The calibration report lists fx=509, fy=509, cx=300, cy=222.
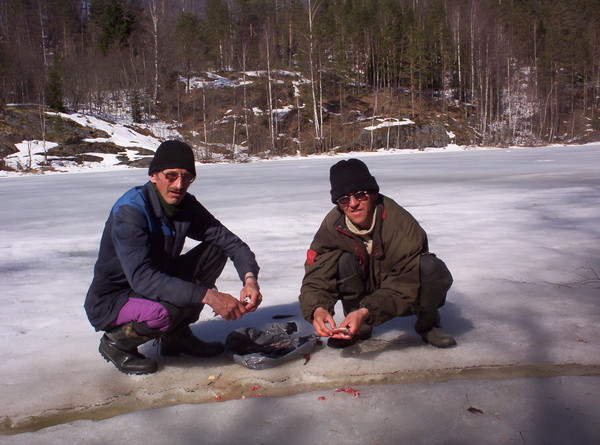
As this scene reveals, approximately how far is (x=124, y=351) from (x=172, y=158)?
89 centimetres

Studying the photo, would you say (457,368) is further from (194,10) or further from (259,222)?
(194,10)

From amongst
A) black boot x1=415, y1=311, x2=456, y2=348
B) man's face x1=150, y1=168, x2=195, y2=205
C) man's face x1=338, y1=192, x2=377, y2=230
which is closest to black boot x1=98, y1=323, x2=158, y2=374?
man's face x1=150, y1=168, x2=195, y2=205

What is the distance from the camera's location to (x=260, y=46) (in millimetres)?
42656

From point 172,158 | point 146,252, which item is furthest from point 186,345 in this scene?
point 172,158

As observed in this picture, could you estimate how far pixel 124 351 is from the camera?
7.50ft

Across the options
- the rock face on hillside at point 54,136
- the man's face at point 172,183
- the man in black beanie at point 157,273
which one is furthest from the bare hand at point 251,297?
the rock face on hillside at point 54,136

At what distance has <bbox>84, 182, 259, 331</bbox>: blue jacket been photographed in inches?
81.5

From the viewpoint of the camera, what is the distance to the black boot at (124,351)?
225 cm

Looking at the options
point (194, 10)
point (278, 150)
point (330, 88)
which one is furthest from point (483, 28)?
point (194, 10)

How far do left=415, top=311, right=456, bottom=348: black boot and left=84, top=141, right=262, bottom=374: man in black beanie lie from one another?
32.9 inches

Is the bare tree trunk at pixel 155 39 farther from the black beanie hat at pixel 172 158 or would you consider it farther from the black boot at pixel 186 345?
the black boot at pixel 186 345

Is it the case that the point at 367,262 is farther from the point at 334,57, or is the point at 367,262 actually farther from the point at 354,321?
the point at 334,57

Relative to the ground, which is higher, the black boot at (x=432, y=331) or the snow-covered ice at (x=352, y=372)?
the black boot at (x=432, y=331)

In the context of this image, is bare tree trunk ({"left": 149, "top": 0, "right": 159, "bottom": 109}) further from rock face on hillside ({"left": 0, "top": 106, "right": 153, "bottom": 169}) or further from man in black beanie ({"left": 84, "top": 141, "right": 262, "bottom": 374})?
man in black beanie ({"left": 84, "top": 141, "right": 262, "bottom": 374})
